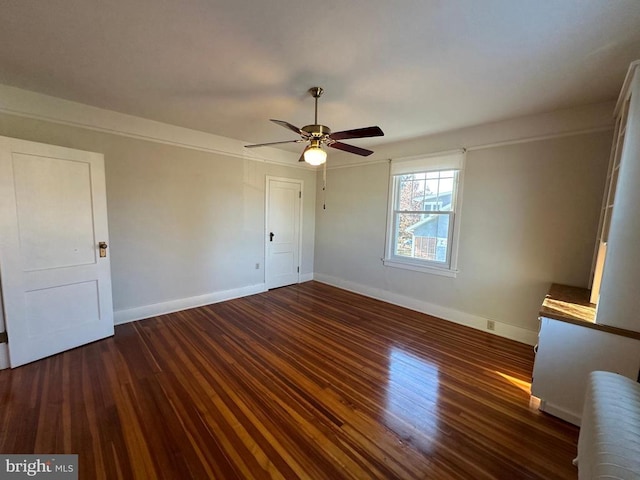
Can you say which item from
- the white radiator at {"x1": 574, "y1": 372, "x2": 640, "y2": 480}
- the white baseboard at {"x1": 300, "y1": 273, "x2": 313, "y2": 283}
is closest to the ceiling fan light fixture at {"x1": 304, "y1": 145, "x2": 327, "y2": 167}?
the white radiator at {"x1": 574, "y1": 372, "x2": 640, "y2": 480}

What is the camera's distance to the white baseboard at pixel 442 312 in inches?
122

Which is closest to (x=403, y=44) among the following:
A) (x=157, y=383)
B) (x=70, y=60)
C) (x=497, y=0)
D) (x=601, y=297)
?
(x=497, y=0)

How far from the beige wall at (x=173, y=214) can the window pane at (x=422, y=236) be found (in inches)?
94.1

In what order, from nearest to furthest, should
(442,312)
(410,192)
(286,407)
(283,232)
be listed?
(286,407), (442,312), (410,192), (283,232)

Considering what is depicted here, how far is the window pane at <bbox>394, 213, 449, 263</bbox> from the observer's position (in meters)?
3.76

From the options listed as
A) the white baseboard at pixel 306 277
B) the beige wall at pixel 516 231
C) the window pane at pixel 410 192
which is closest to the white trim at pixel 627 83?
the beige wall at pixel 516 231

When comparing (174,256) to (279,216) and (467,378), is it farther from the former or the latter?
(467,378)

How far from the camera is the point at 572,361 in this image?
1.91 meters

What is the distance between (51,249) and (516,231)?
5011 millimetres

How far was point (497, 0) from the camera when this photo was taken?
4.52 feet

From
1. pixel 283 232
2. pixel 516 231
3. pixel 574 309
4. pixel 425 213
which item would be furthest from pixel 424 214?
pixel 283 232

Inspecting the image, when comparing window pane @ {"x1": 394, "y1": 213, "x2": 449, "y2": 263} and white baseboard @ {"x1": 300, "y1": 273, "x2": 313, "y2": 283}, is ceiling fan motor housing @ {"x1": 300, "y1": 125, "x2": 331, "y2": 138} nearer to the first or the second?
window pane @ {"x1": 394, "y1": 213, "x2": 449, "y2": 263}

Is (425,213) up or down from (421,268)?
up

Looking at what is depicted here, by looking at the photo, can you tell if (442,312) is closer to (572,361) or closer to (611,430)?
(572,361)
